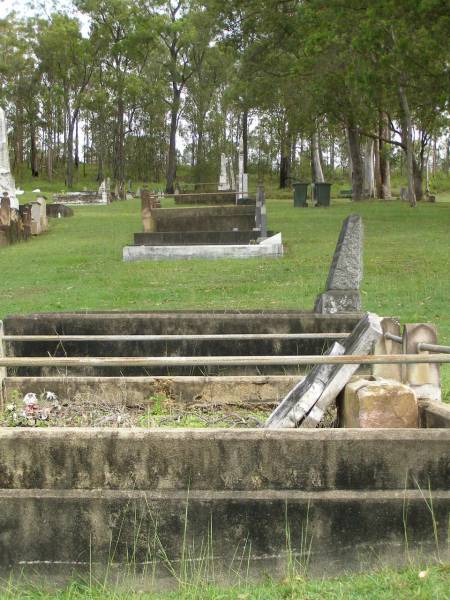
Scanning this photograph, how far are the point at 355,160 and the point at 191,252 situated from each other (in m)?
21.7

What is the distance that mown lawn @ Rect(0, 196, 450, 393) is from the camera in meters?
12.7

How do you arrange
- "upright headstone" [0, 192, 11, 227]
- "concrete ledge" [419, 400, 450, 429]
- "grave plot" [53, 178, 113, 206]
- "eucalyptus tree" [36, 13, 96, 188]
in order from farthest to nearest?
"eucalyptus tree" [36, 13, 96, 188]
"grave plot" [53, 178, 113, 206]
"upright headstone" [0, 192, 11, 227]
"concrete ledge" [419, 400, 450, 429]

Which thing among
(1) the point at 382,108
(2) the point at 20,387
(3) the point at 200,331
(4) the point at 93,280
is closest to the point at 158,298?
(4) the point at 93,280

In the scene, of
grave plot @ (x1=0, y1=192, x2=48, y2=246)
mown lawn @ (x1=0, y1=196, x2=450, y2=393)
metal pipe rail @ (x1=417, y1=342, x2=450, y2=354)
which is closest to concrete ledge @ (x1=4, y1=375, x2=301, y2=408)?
metal pipe rail @ (x1=417, y1=342, x2=450, y2=354)

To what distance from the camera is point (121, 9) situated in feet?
182

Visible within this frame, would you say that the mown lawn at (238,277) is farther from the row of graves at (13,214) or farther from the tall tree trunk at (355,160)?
the tall tree trunk at (355,160)

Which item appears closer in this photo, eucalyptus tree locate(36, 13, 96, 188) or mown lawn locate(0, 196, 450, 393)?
mown lawn locate(0, 196, 450, 393)

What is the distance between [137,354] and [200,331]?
0.62 metres

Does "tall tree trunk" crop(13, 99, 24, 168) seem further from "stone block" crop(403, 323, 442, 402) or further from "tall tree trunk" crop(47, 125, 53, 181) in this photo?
"stone block" crop(403, 323, 442, 402)

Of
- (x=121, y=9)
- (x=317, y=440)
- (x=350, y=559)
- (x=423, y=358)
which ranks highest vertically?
(x=121, y=9)

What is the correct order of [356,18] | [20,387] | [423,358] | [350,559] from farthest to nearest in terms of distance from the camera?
[356,18], [20,387], [423,358], [350,559]

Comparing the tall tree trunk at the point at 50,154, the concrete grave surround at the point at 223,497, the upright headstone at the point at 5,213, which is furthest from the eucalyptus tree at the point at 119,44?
the concrete grave surround at the point at 223,497

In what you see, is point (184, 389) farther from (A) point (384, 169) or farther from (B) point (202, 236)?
(A) point (384, 169)

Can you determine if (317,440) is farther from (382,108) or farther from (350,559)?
(382,108)
